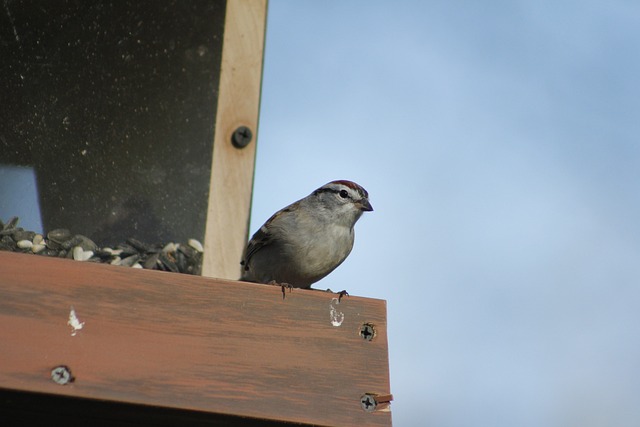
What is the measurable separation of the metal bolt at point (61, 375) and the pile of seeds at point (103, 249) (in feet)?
3.04

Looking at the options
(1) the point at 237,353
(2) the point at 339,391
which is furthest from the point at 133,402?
(2) the point at 339,391

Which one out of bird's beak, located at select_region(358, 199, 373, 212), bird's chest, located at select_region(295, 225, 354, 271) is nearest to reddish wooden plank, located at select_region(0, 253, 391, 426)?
bird's chest, located at select_region(295, 225, 354, 271)

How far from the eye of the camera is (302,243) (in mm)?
3988

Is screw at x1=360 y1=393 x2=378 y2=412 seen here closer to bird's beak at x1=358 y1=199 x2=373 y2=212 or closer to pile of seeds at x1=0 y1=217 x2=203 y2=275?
pile of seeds at x1=0 y1=217 x2=203 y2=275

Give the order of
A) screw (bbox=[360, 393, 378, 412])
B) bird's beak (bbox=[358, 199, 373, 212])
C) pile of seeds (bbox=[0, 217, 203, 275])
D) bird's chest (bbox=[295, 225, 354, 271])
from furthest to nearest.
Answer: bird's beak (bbox=[358, 199, 373, 212])
bird's chest (bbox=[295, 225, 354, 271])
pile of seeds (bbox=[0, 217, 203, 275])
screw (bbox=[360, 393, 378, 412])

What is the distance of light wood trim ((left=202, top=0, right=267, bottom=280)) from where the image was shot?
12.6 ft

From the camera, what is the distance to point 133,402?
96.3 inches

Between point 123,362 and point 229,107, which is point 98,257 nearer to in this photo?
point 229,107

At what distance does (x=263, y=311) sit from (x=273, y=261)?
1.26 meters

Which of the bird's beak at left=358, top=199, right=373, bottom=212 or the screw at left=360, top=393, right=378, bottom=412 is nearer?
the screw at left=360, top=393, right=378, bottom=412

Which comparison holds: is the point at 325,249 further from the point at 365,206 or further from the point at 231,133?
the point at 231,133

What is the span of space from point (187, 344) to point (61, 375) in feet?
0.98

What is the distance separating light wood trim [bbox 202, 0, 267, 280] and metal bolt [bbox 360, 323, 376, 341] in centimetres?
119

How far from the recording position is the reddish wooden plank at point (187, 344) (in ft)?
8.00
